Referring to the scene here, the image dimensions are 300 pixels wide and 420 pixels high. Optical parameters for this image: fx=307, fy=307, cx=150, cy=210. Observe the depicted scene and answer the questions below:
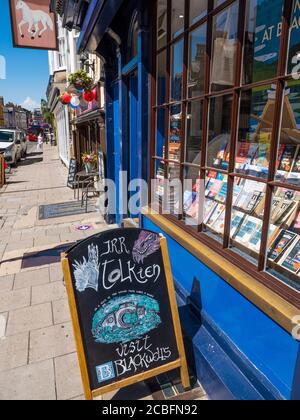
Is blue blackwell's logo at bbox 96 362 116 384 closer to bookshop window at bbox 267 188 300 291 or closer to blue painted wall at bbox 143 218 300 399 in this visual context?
blue painted wall at bbox 143 218 300 399

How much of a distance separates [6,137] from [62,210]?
12974mm

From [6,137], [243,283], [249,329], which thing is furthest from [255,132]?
[6,137]

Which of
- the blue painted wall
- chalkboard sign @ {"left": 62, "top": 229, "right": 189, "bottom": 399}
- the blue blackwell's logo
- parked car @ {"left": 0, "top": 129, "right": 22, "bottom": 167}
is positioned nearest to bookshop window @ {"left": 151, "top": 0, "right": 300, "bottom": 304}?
the blue painted wall

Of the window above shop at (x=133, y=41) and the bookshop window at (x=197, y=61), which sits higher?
the window above shop at (x=133, y=41)

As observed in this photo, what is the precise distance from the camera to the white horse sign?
6867mm

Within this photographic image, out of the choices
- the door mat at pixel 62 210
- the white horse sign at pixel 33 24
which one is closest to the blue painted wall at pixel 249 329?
the door mat at pixel 62 210

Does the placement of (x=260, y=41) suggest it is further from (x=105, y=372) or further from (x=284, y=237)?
(x=105, y=372)

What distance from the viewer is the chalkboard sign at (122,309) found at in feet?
6.01

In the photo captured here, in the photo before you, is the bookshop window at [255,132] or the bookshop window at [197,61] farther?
the bookshop window at [197,61]

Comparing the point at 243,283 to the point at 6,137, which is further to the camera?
the point at 6,137

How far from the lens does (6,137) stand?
17.8 meters

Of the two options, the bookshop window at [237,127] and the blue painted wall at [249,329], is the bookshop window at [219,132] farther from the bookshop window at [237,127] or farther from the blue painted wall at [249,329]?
the blue painted wall at [249,329]

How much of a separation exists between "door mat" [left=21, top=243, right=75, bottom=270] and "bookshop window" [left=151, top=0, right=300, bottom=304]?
2.31m

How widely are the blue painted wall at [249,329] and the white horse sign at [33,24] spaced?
710 cm
